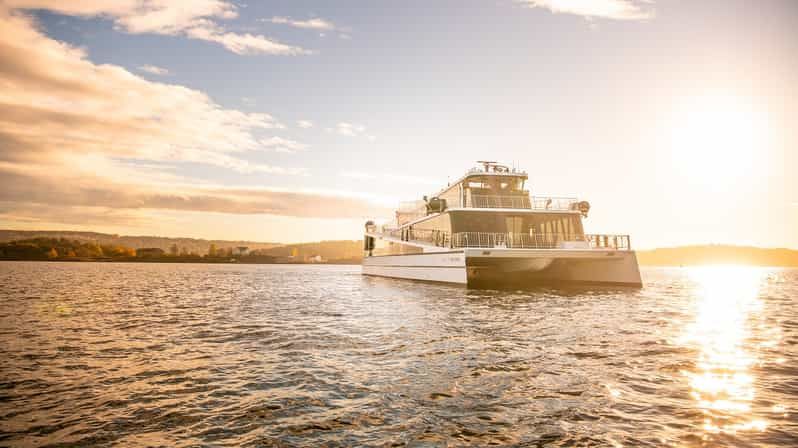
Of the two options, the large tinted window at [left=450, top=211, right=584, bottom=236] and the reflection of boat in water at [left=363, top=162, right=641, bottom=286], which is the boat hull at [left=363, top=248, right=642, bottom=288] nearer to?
the reflection of boat in water at [left=363, top=162, right=641, bottom=286]

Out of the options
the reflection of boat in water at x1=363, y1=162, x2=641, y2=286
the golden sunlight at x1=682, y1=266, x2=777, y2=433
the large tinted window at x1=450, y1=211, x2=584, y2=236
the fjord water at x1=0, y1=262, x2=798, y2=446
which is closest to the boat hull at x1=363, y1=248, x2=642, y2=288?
the reflection of boat in water at x1=363, y1=162, x2=641, y2=286

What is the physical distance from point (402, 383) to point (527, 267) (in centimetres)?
1968

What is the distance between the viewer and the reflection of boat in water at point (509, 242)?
73.5ft

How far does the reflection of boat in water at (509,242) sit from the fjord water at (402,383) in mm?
10808

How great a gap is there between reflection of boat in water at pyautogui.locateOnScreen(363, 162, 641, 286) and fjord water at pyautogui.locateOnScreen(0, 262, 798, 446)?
1081 centimetres

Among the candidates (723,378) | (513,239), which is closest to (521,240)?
(513,239)

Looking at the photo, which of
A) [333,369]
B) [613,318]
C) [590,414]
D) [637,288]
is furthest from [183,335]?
[637,288]

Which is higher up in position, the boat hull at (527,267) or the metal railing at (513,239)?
the metal railing at (513,239)

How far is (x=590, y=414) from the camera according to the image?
469 centimetres

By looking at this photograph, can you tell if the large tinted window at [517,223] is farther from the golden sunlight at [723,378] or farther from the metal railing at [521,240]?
the golden sunlight at [723,378]

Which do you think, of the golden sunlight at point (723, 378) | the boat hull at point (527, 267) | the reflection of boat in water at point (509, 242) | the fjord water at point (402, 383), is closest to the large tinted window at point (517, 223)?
the reflection of boat in water at point (509, 242)

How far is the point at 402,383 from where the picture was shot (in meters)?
5.91

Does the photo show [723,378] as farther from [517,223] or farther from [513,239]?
[517,223]

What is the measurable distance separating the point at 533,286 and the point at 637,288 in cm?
575
